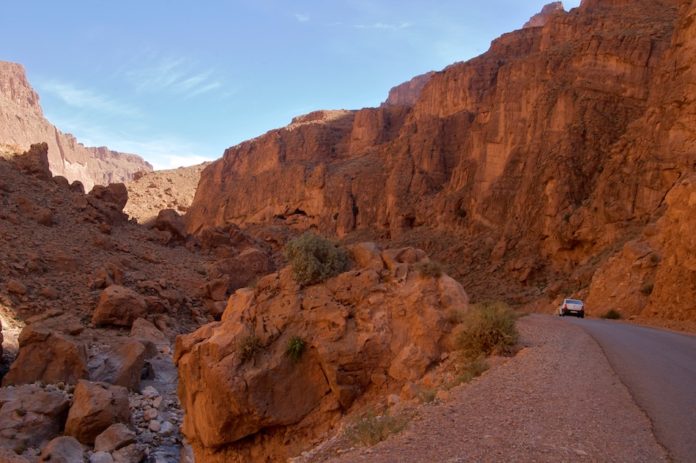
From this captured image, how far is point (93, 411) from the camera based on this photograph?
14609mm

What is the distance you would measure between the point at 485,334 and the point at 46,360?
43.2ft

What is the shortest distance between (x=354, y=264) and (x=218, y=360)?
3546mm

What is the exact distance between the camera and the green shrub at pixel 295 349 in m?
11.2

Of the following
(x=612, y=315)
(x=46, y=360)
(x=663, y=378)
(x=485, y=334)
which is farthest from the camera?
(x=612, y=315)

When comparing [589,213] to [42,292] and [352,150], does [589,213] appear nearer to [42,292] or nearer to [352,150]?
[42,292]

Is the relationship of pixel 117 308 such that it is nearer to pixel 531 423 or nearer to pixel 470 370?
pixel 470 370

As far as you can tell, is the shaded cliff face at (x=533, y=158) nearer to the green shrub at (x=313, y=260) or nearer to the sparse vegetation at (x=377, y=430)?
the green shrub at (x=313, y=260)

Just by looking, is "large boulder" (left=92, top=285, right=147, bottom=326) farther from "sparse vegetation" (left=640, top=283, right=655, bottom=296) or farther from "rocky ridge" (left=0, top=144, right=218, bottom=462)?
"sparse vegetation" (left=640, top=283, right=655, bottom=296)

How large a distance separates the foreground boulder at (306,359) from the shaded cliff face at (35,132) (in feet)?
341

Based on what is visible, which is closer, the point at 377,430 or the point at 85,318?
the point at 377,430

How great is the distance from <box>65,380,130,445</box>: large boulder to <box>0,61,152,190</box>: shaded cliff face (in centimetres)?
9913

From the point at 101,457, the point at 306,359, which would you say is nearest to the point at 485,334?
the point at 306,359

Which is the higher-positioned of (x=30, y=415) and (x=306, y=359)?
(x=306, y=359)

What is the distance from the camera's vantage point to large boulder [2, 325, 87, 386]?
17391 millimetres
